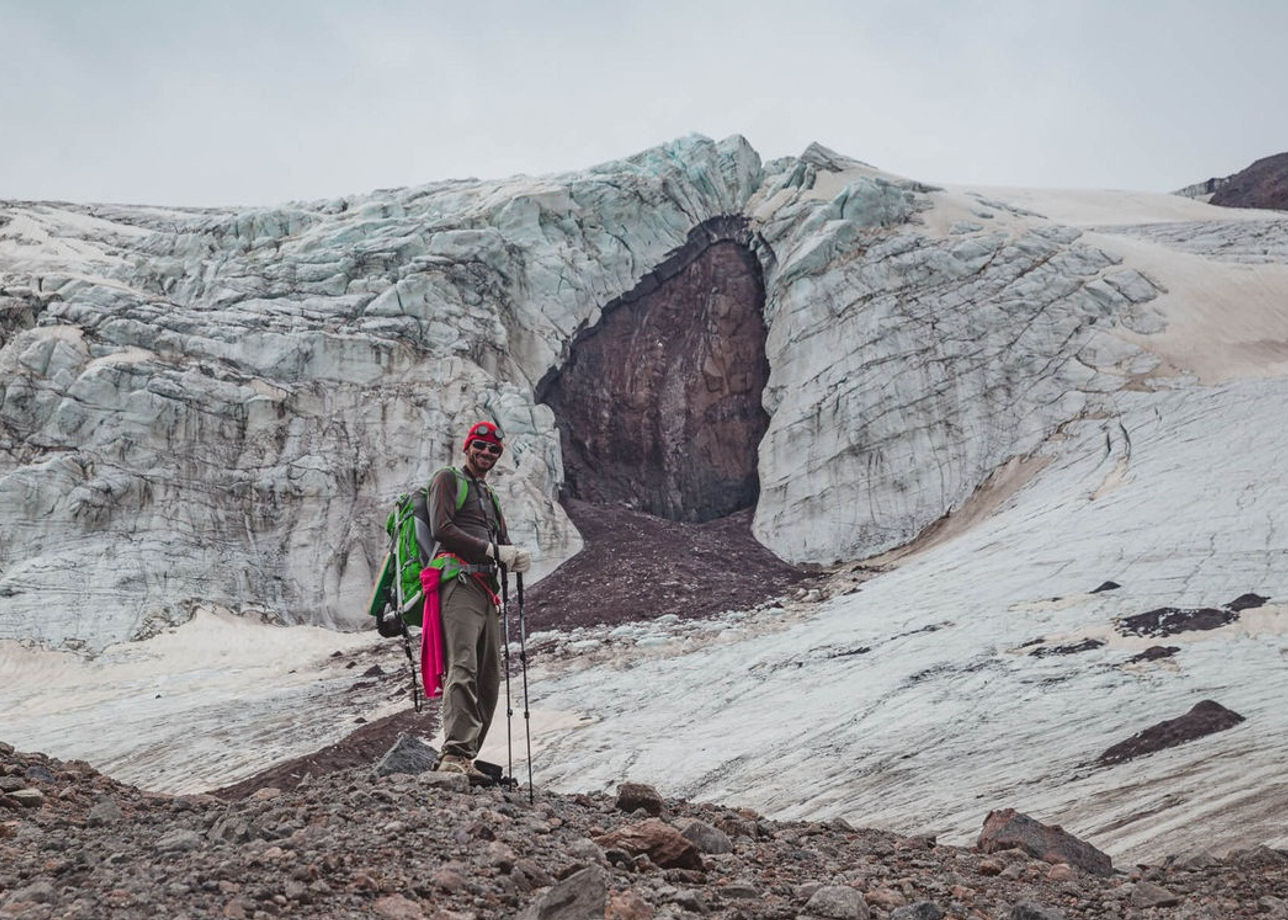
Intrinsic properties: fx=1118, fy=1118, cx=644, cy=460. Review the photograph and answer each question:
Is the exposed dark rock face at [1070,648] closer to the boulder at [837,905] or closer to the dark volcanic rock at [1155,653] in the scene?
the dark volcanic rock at [1155,653]

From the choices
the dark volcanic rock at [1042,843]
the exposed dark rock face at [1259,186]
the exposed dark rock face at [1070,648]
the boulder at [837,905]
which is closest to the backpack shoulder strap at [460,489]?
the boulder at [837,905]

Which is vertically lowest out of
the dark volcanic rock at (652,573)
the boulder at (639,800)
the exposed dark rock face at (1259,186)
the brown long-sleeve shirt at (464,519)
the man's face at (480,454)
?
the dark volcanic rock at (652,573)

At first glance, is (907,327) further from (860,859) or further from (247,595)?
(860,859)

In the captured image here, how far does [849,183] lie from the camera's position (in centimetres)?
4212

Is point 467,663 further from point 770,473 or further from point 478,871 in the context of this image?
point 770,473

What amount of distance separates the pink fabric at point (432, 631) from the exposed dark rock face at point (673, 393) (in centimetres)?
2986

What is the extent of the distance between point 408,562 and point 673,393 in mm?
33270

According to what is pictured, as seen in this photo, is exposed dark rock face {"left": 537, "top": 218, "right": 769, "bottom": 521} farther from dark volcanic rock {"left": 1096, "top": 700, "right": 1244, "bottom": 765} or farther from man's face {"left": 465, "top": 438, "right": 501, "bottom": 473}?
man's face {"left": 465, "top": 438, "right": 501, "bottom": 473}

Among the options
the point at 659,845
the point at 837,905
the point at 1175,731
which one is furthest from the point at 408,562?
the point at 1175,731

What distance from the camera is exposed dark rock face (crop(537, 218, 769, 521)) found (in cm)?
3909

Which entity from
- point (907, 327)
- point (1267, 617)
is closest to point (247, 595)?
point (907, 327)

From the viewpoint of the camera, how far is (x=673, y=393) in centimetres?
4097

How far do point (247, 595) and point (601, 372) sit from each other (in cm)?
1554

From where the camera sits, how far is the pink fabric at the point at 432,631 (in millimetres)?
7551
